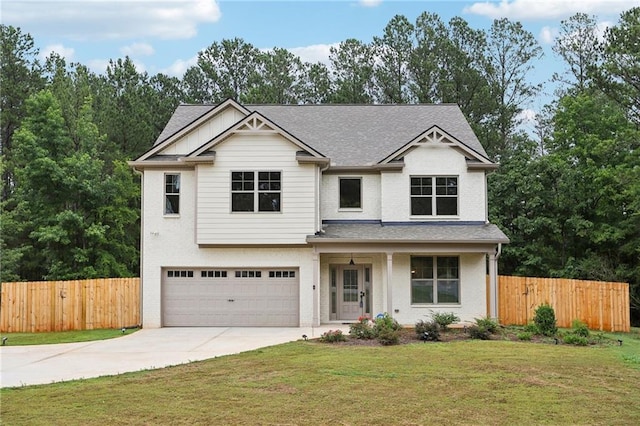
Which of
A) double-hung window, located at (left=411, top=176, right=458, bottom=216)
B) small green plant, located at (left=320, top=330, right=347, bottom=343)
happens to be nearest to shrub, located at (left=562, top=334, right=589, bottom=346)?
small green plant, located at (left=320, top=330, right=347, bottom=343)

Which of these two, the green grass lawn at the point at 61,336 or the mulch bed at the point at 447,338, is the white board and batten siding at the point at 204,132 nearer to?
the green grass lawn at the point at 61,336

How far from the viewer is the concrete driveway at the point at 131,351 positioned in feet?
44.5

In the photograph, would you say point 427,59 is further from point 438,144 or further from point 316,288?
point 316,288

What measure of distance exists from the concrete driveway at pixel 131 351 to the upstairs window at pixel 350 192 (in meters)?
4.55

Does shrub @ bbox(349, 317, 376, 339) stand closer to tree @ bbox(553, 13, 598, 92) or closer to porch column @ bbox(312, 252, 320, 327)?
porch column @ bbox(312, 252, 320, 327)

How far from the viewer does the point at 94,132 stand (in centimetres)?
3116

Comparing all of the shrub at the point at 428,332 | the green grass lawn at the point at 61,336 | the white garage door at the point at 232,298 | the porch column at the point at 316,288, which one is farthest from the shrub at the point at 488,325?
the green grass lawn at the point at 61,336

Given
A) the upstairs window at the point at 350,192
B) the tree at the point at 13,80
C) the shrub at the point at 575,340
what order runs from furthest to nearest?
the tree at the point at 13,80
the upstairs window at the point at 350,192
the shrub at the point at 575,340

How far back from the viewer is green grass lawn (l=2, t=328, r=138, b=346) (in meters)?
19.2

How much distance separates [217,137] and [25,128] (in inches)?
522

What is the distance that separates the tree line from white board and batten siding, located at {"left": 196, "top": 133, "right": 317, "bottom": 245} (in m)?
9.76

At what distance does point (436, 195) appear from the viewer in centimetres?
2309

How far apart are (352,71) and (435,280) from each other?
23.8 meters

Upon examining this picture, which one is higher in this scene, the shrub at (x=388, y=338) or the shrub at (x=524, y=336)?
the shrub at (x=388, y=338)
